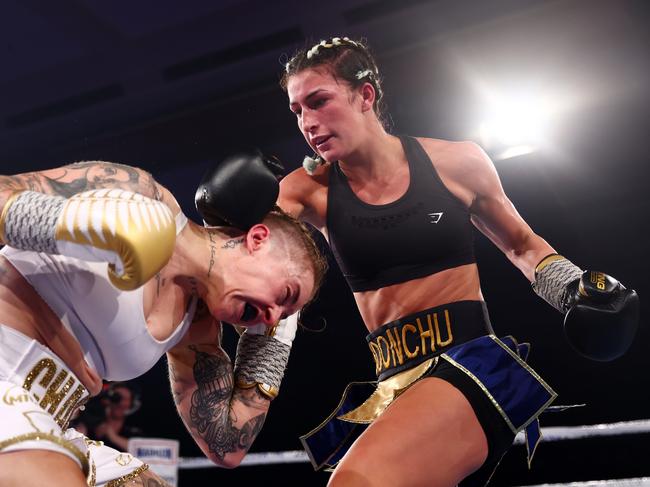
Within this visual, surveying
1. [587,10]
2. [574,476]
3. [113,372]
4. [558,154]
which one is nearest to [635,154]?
[558,154]

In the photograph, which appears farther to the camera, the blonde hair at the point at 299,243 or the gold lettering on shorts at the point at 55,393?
the blonde hair at the point at 299,243

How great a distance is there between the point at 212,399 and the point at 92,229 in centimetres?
78

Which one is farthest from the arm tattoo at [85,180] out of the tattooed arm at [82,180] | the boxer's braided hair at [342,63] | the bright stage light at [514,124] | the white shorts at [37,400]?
the bright stage light at [514,124]

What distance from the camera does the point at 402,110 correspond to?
4.32 m

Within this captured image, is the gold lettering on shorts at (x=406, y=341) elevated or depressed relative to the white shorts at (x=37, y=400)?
depressed

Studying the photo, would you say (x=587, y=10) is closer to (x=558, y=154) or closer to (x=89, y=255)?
(x=558, y=154)

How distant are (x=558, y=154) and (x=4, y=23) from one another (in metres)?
3.31

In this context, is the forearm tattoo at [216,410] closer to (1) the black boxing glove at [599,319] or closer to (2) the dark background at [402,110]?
(1) the black boxing glove at [599,319]

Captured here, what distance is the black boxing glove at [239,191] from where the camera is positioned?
66.2 inches

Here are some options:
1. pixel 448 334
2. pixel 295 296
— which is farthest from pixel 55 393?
pixel 448 334

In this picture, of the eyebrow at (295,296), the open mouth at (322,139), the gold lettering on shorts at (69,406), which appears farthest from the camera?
the open mouth at (322,139)

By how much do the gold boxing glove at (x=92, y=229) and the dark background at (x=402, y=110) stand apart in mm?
2311

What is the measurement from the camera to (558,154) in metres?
4.31

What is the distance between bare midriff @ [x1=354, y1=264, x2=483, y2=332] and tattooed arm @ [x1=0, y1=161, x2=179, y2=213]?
748mm
